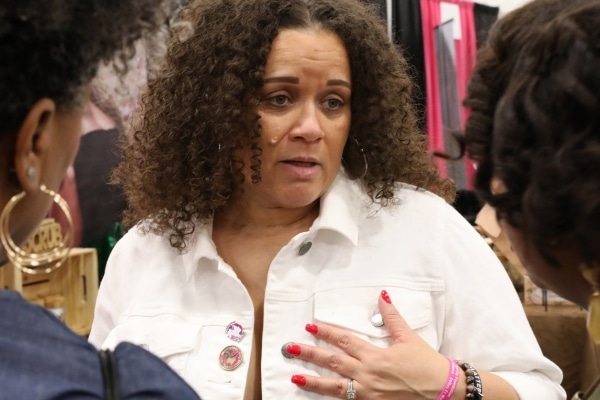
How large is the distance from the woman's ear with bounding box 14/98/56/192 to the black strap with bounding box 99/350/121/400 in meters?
0.20

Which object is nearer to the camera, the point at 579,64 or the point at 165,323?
the point at 579,64

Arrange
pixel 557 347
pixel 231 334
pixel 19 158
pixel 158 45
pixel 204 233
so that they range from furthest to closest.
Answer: pixel 557 347 → pixel 204 233 → pixel 231 334 → pixel 158 45 → pixel 19 158

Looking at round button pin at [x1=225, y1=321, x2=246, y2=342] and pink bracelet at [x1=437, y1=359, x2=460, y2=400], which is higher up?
round button pin at [x1=225, y1=321, x2=246, y2=342]

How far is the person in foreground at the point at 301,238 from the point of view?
1.60 metres

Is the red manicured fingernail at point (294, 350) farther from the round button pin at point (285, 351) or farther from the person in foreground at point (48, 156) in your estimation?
the person in foreground at point (48, 156)

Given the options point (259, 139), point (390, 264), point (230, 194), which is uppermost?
point (259, 139)

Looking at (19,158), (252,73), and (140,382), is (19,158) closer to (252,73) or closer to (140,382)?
(140,382)

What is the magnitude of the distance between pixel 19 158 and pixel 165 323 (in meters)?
0.91

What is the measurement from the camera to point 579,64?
0.82 m

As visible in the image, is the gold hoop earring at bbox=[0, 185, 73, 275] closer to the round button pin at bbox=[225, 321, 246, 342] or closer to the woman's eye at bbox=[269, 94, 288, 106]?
the round button pin at bbox=[225, 321, 246, 342]

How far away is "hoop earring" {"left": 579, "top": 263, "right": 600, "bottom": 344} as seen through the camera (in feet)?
2.91

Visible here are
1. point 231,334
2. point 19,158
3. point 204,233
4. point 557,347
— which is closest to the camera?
point 19,158

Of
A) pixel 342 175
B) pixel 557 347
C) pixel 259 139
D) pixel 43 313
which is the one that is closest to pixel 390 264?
pixel 342 175

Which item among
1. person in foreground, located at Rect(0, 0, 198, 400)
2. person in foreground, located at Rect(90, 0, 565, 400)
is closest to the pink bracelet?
person in foreground, located at Rect(90, 0, 565, 400)
